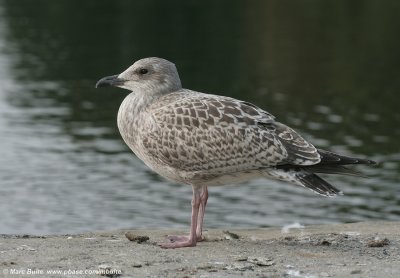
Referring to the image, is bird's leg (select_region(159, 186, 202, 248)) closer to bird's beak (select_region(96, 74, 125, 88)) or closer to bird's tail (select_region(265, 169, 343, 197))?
bird's tail (select_region(265, 169, 343, 197))

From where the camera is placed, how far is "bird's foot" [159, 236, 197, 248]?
9711mm

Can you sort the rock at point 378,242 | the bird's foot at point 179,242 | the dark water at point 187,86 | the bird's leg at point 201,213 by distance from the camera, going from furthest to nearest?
the dark water at point 187,86, the bird's leg at point 201,213, the rock at point 378,242, the bird's foot at point 179,242

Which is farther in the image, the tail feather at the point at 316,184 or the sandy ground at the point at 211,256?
the tail feather at the point at 316,184

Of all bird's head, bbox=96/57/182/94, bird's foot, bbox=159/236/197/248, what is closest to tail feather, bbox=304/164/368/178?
bird's foot, bbox=159/236/197/248

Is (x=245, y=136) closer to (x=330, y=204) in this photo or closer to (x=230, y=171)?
(x=230, y=171)

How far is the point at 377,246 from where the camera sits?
32.9ft

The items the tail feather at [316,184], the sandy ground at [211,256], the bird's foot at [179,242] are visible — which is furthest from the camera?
the bird's foot at [179,242]

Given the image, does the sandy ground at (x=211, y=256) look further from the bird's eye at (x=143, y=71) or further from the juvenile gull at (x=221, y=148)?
the bird's eye at (x=143, y=71)

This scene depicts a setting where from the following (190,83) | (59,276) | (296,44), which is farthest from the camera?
(296,44)

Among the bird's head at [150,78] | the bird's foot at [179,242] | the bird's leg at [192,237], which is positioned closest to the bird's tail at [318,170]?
the bird's leg at [192,237]

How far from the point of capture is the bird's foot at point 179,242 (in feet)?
31.9

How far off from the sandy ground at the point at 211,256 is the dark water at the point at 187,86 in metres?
5.85

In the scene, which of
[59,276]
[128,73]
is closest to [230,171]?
[128,73]

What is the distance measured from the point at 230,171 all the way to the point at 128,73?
5.44 ft
